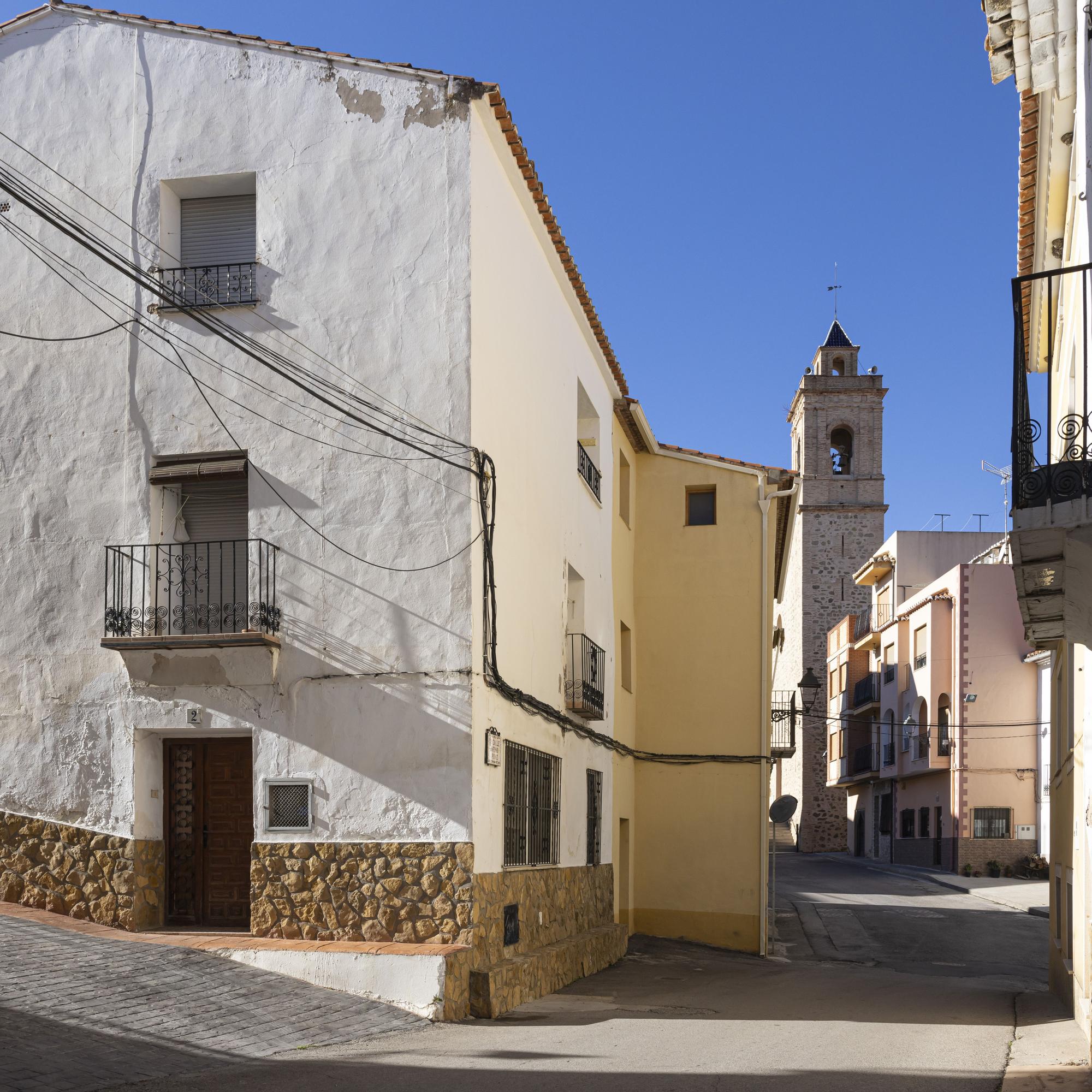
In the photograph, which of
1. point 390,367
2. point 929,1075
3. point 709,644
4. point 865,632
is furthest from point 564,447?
point 865,632

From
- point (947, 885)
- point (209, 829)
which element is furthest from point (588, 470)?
point (947, 885)

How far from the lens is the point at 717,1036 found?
34.1ft

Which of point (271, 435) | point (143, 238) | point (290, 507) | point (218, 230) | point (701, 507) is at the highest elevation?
point (218, 230)

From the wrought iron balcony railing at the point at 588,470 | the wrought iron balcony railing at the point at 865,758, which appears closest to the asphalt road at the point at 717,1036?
the wrought iron balcony railing at the point at 588,470

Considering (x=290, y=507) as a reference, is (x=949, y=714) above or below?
below

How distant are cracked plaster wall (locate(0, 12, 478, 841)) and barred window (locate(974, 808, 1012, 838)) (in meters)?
31.0

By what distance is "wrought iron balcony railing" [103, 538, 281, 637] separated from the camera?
1190 centimetres

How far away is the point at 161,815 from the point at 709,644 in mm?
10860

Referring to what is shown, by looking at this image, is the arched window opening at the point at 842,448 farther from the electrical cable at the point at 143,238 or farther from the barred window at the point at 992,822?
the electrical cable at the point at 143,238

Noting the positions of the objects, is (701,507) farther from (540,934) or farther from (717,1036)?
(717,1036)

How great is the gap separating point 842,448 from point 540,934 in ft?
156

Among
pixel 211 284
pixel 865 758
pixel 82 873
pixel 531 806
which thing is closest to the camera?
pixel 82 873

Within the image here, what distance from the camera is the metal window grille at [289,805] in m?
11.6

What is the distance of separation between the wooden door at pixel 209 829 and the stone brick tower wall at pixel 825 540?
43.7 m
